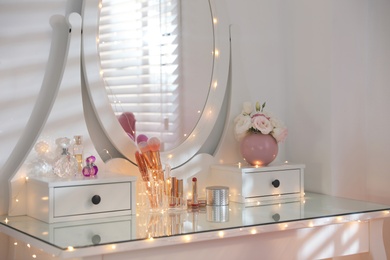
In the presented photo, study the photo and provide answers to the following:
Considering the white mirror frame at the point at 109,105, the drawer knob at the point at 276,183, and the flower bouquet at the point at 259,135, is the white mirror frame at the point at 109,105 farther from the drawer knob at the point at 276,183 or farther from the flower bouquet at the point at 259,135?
the drawer knob at the point at 276,183

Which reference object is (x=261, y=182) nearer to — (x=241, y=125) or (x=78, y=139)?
(x=241, y=125)

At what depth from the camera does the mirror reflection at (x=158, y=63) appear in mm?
2443

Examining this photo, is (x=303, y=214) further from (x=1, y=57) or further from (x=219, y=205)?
(x=1, y=57)

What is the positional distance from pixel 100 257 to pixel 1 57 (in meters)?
0.87

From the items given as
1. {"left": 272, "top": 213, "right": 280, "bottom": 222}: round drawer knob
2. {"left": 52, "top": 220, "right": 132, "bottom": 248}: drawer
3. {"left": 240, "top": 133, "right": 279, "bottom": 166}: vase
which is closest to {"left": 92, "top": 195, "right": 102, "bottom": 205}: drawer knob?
{"left": 52, "top": 220, "right": 132, "bottom": 248}: drawer

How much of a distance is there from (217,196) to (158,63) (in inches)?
22.7

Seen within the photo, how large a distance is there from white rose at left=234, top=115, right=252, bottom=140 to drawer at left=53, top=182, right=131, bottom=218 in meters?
0.64

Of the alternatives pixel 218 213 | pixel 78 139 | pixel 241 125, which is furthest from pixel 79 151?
pixel 241 125

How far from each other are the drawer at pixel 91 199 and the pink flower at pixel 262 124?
0.65m

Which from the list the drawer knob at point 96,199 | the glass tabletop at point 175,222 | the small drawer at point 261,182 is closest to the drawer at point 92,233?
the glass tabletop at point 175,222

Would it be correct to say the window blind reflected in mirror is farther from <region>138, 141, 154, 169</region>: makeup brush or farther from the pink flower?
the pink flower

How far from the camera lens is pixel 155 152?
240 centimetres

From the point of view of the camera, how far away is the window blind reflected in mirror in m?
2.44

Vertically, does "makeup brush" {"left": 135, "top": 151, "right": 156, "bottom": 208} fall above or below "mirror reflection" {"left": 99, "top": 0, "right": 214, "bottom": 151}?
below
